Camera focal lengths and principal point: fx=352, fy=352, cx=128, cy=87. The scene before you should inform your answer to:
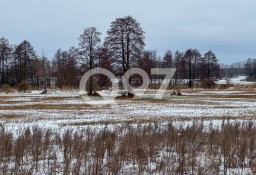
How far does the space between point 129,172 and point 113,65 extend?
155 feet

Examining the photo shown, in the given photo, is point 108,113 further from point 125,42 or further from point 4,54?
point 4,54

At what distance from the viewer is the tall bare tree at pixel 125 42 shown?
5425 centimetres

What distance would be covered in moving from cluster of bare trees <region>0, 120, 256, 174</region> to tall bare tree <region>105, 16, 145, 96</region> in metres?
Answer: 43.2

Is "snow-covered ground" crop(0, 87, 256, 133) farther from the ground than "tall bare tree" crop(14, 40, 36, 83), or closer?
closer

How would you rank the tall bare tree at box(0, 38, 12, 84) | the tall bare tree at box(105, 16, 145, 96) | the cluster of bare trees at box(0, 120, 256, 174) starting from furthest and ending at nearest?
the tall bare tree at box(0, 38, 12, 84), the tall bare tree at box(105, 16, 145, 96), the cluster of bare trees at box(0, 120, 256, 174)

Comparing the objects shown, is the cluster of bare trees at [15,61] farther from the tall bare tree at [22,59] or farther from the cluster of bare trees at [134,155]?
the cluster of bare trees at [134,155]

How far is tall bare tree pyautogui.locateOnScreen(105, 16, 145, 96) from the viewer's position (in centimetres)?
5425

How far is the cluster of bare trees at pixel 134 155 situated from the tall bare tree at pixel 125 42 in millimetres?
43159

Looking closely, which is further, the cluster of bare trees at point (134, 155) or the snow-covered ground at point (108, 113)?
the snow-covered ground at point (108, 113)

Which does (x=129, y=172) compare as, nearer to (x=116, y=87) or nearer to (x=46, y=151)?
(x=46, y=151)

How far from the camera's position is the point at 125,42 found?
55.9m

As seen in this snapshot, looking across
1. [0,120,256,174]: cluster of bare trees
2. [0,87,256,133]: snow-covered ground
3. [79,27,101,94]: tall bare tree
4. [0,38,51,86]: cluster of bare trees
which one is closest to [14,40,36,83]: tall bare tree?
[0,38,51,86]: cluster of bare trees

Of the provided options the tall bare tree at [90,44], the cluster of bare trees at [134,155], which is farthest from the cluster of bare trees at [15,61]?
the cluster of bare trees at [134,155]

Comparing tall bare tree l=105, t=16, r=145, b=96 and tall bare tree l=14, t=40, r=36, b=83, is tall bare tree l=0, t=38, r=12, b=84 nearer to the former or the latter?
tall bare tree l=14, t=40, r=36, b=83
